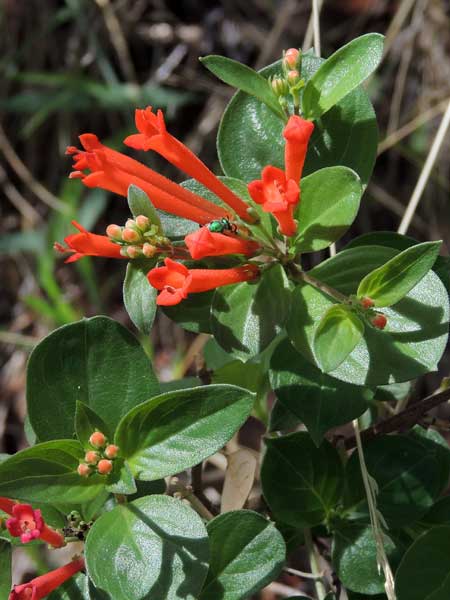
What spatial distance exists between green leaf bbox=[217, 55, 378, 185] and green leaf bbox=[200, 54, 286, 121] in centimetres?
6

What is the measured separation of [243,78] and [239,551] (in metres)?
0.69

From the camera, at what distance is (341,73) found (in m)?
1.16

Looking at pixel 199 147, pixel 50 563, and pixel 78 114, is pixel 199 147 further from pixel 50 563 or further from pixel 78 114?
pixel 50 563

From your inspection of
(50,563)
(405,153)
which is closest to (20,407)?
(50,563)

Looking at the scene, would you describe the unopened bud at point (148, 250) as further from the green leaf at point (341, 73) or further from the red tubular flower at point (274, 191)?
the green leaf at point (341, 73)

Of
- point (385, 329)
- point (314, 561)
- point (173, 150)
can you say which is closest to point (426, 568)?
point (314, 561)

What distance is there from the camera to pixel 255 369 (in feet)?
4.89

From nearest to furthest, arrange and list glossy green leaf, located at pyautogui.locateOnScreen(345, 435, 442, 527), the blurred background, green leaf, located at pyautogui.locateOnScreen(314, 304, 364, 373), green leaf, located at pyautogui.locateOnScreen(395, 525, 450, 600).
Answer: green leaf, located at pyautogui.locateOnScreen(314, 304, 364, 373) → green leaf, located at pyautogui.locateOnScreen(395, 525, 450, 600) → glossy green leaf, located at pyautogui.locateOnScreen(345, 435, 442, 527) → the blurred background

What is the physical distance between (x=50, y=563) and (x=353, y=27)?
207cm

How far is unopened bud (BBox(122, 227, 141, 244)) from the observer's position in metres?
1.07

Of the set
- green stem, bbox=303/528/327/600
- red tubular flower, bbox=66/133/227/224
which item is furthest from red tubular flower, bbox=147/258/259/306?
green stem, bbox=303/528/327/600

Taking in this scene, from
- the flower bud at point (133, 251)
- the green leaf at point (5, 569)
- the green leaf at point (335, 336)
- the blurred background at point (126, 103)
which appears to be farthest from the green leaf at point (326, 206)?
the blurred background at point (126, 103)

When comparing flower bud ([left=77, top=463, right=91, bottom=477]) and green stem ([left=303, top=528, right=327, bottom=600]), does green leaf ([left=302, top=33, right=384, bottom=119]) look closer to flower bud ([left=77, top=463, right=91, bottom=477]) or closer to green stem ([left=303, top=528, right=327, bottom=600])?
flower bud ([left=77, top=463, right=91, bottom=477])

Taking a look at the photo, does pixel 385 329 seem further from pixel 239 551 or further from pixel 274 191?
pixel 239 551
